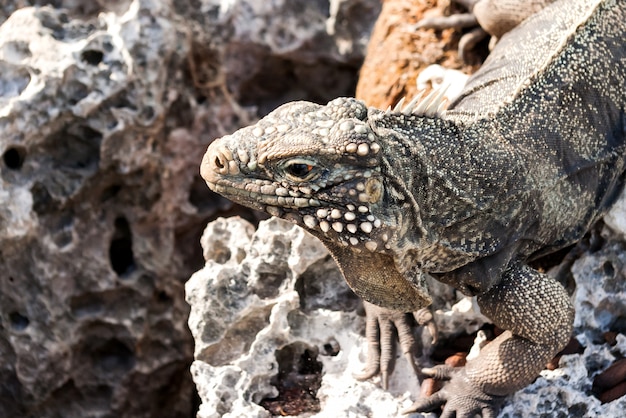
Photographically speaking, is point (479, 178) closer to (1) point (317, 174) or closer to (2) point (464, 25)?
(1) point (317, 174)

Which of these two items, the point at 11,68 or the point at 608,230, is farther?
the point at 11,68

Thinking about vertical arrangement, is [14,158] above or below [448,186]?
below

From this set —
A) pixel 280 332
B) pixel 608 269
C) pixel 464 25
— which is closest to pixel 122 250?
pixel 280 332

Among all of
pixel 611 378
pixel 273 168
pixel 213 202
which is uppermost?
pixel 273 168

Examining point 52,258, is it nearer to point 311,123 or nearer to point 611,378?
point 311,123

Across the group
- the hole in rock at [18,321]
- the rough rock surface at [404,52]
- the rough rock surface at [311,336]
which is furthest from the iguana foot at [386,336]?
the hole in rock at [18,321]

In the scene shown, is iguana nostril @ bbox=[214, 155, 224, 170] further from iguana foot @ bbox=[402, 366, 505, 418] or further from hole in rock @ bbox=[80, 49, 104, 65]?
hole in rock @ bbox=[80, 49, 104, 65]

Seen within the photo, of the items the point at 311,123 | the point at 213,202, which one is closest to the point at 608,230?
the point at 311,123
